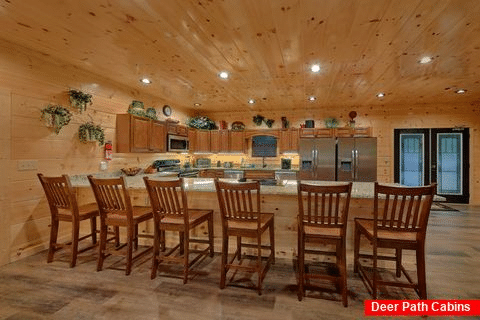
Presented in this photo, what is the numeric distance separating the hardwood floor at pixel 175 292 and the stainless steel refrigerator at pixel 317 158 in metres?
3.09

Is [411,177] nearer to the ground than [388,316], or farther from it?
farther from it

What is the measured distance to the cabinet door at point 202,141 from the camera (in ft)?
23.3

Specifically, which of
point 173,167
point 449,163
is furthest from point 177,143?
point 449,163

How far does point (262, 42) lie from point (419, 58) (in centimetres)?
216

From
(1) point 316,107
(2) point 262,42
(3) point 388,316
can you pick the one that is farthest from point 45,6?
(1) point 316,107

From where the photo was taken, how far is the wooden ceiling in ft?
7.41

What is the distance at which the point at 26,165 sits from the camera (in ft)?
10.6

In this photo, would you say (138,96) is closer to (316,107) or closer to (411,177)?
(316,107)

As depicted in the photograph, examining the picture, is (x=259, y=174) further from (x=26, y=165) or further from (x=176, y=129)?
(x=26, y=165)

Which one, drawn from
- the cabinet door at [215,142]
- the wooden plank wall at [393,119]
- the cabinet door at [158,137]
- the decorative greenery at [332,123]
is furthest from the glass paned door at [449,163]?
the cabinet door at [158,137]

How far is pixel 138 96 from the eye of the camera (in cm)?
517

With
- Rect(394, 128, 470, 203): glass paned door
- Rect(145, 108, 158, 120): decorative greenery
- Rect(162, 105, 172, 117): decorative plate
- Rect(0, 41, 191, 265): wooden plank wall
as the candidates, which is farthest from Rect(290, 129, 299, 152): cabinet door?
Rect(0, 41, 191, 265): wooden plank wall

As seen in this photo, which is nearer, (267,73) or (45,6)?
(45,6)

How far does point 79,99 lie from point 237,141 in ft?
13.5
